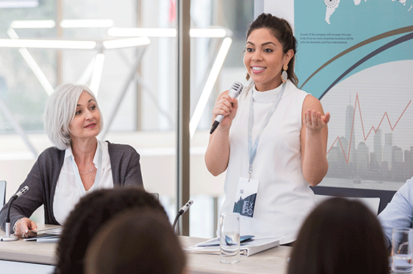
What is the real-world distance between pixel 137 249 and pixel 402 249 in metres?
1.38

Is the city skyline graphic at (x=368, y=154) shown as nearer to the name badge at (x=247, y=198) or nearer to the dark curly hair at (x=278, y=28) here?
the dark curly hair at (x=278, y=28)

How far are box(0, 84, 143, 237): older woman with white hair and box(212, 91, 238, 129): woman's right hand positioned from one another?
70 centimetres

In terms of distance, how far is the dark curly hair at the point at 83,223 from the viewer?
2.15 ft

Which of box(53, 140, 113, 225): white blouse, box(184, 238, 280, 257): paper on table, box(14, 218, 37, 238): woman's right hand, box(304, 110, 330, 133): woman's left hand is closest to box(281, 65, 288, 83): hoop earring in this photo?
box(304, 110, 330, 133): woman's left hand

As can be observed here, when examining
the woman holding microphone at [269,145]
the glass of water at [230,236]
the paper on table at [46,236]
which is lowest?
the paper on table at [46,236]

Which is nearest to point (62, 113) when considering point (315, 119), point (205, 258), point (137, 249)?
point (205, 258)

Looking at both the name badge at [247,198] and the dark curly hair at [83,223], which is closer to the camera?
the dark curly hair at [83,223]

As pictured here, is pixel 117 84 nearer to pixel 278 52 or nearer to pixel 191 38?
pixel 191 38

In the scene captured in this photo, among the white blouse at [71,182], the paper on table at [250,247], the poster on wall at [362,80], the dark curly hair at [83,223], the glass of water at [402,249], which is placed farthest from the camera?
the poster on wall at [362,80]

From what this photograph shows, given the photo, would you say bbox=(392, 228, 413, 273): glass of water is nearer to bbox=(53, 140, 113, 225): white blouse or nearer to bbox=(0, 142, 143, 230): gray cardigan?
bbox=(0, 142, 143, 230): gray cardigan

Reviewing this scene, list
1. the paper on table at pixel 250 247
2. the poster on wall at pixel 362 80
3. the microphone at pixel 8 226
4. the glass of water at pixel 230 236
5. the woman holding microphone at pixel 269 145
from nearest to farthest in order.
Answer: the glass of water at pixel 230 236 < the paper on table at pixel 250 247 < the woman holding microphone at pixel 269 145 < the microphone at pixel 8 226 < the poster on wall at pixel 362 80

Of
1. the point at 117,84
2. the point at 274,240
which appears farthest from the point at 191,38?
the point at 274,240

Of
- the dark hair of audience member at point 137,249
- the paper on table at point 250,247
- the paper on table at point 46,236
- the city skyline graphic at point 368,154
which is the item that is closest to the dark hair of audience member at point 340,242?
the dark hair of audience member at point 137,249

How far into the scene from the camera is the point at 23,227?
2.33 m
